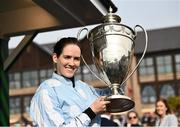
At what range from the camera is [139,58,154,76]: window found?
175 feet

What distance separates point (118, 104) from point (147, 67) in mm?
51194

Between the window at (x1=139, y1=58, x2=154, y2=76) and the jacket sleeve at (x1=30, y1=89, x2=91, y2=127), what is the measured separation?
1997 inches

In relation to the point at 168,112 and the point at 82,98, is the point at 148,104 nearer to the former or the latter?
the point at 168,112

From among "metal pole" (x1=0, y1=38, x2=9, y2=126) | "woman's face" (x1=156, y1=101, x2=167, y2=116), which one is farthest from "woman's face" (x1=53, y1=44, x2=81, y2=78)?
"woman's face" (x1=156, y1=101, x2=167, y2=116)

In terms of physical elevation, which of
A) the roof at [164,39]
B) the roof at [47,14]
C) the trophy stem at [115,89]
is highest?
the roof at [164,39]

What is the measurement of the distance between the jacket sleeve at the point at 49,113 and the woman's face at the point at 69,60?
0.16 m

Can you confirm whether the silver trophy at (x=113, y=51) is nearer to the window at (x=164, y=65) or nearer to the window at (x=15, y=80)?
the window at (x=164, y=65)

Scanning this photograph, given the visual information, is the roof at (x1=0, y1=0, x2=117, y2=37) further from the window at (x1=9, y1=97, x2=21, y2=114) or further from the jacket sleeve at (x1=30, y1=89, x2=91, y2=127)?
the window at (x1=9, y1=97, x2=21, y2=114)

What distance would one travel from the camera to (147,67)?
53.4 m

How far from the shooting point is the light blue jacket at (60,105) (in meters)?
2.57

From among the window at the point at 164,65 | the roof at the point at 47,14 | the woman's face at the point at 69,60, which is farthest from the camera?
the window at the point at 164,65

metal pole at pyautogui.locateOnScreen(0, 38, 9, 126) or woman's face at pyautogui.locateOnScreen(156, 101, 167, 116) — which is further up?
metal pole at pyautogui.locateOnScreen(0, 38, 9, 126)

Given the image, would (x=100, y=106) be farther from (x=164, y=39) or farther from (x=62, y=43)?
(x=164, y=39)

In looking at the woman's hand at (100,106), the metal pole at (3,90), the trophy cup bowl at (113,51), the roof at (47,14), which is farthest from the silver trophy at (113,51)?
the metal pole at (3,90)
